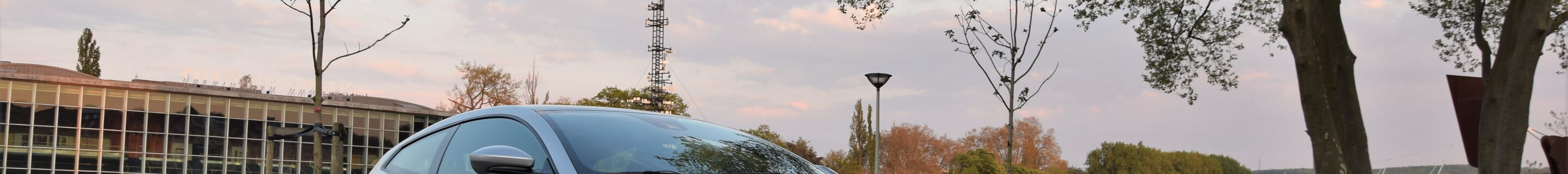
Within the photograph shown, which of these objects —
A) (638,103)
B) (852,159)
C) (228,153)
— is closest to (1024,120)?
(852,159)

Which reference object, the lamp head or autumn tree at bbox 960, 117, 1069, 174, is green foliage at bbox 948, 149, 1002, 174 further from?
the lamp head

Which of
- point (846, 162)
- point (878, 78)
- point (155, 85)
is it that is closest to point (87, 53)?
point (155, 85)

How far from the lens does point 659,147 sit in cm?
343

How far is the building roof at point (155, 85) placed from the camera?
155ft

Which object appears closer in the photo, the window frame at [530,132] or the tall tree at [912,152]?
the window frame at [530,132]

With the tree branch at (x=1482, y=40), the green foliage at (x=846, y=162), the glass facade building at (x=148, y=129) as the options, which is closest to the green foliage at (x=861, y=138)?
the green foliage at (x=846, y=162)

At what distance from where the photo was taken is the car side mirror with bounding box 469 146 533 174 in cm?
303

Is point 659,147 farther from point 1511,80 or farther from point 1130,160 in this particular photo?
point 1130,160

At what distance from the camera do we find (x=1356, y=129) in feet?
26.0

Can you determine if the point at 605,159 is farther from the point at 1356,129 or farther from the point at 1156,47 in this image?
the point at 1156,47

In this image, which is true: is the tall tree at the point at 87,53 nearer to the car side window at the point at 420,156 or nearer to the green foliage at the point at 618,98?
the green foliage at the point at 618,98

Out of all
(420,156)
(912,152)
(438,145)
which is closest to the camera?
(438,145)

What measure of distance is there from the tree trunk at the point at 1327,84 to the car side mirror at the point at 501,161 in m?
5.91

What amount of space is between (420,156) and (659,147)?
1390mm
